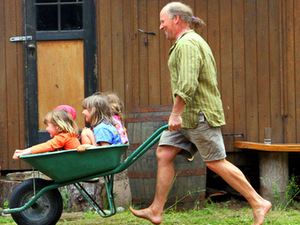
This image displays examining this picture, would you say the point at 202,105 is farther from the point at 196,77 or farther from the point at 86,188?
the point at 86,188

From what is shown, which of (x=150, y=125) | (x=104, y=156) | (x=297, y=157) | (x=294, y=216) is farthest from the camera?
(x=297, y=157)

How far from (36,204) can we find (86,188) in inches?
62.2

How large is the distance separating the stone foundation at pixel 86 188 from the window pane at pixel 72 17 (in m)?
1.71

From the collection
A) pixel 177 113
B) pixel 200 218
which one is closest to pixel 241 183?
pixel 177 113

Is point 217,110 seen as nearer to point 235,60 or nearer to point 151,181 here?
point 151,181

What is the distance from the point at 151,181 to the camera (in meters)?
5.61

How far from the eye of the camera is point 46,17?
21.1 ft

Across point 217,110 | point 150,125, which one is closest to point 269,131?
point 150,125

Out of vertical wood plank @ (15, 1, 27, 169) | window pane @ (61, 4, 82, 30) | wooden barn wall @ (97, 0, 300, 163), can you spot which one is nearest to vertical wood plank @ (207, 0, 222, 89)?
wooden barn wall @ (97, 0, 300, 163)

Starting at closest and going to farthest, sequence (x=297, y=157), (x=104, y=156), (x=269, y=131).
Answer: (x=104, y=156), (x=269, y=131), (x=297, y=157)

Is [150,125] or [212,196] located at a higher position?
[150,125]

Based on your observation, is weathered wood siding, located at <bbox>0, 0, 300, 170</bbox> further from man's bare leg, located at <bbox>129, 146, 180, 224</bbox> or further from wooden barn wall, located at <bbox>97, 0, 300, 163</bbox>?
man's bare leg, located at <bbox>129, 146, 180, 224</bbox>

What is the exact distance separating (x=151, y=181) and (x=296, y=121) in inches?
74.8

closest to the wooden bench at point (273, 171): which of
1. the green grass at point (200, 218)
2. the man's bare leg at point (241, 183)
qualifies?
the green grass at point (200, 218)
